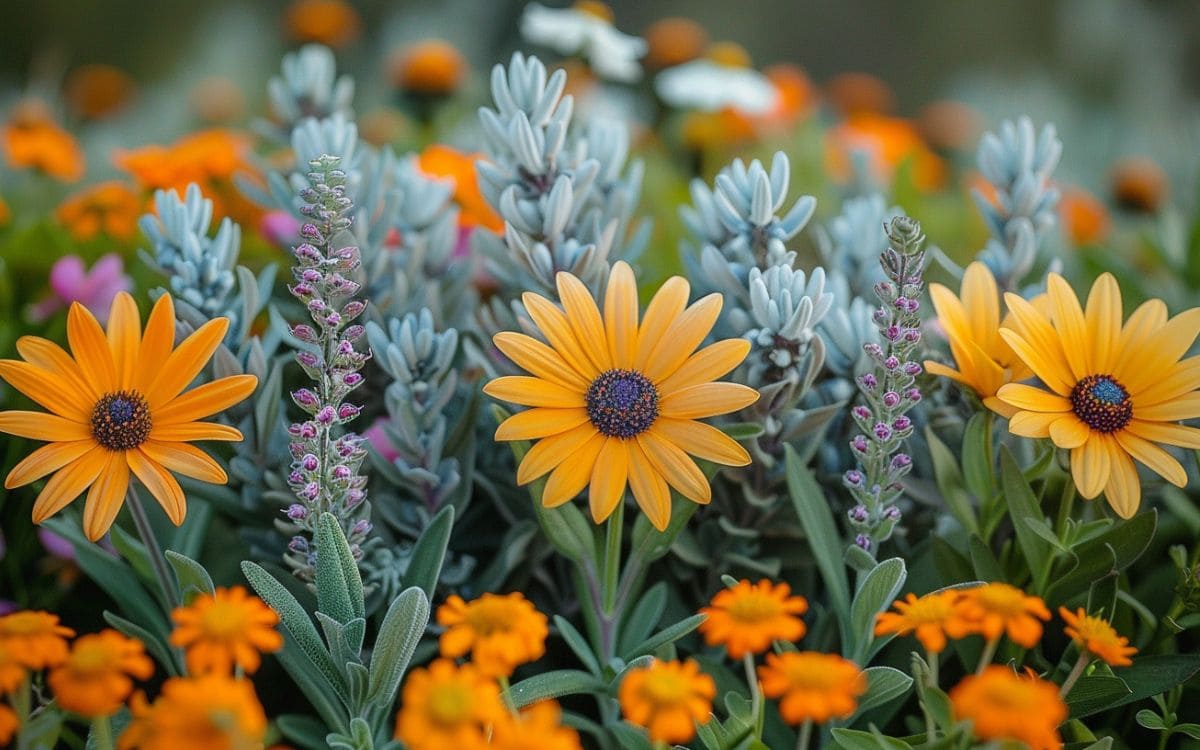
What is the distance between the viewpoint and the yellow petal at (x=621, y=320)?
0.72m

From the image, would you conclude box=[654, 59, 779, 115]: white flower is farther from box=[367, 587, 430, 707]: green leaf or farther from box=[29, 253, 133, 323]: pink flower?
box=[367, 587, 430, 707]: green leaf

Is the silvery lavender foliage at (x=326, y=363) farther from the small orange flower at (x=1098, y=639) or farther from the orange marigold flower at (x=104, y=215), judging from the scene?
the orange marigold flower at (x=104, y=215)

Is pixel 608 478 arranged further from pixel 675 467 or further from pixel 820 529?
pixel 820 529

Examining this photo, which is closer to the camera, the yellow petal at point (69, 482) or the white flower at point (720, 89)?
the yellow petal at point (69, 482)

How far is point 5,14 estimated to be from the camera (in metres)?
3.24

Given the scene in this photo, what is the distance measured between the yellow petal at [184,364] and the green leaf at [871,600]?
0.47 meters

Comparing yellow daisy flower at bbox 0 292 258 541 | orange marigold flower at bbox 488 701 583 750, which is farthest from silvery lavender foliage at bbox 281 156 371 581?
orange marigold flower at bbox 488 701 583 750

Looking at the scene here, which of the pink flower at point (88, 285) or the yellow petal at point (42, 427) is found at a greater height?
the pink flower at point (88, 285)

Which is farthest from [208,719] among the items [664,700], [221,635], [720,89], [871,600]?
[720,89]

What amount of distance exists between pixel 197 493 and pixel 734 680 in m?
0.45

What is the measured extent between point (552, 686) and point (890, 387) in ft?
1.00

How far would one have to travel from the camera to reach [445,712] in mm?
457

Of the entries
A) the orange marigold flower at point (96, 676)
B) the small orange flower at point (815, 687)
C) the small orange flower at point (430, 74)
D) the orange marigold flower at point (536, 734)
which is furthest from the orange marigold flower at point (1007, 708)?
the small orange flower at point (430, 74)

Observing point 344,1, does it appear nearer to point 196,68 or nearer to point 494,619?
point 196,68
